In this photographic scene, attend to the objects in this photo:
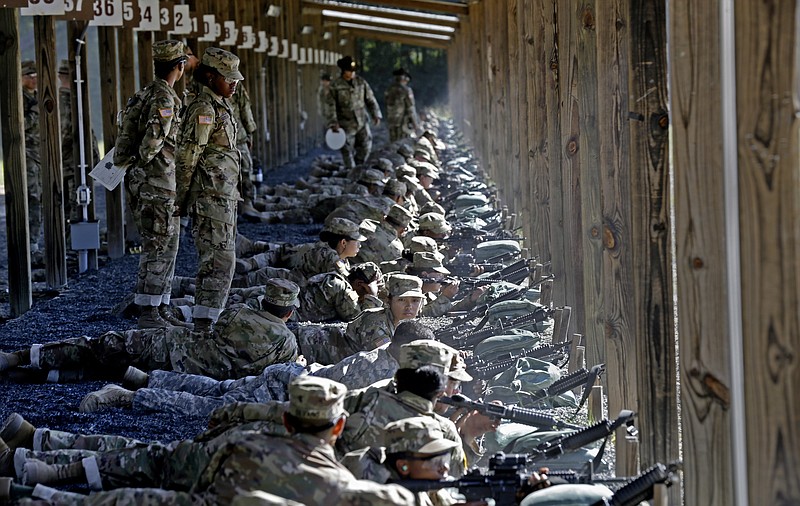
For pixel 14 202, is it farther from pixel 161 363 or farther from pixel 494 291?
pixel 494 291

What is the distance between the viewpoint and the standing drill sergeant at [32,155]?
12.9 m

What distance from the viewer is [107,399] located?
665 centimetres

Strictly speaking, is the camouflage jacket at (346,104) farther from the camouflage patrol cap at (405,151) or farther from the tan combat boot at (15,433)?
the tan combat boot at (15,433)

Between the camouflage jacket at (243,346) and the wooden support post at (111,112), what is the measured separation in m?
5.54

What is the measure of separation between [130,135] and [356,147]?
511 inches

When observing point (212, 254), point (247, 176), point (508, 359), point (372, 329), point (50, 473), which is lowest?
Result: point (50, 473)

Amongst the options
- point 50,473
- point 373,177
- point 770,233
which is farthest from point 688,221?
point 373,177

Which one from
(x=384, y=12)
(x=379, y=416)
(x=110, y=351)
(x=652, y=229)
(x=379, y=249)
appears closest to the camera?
(x=652, y=229)

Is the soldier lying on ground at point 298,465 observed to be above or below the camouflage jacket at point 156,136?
below

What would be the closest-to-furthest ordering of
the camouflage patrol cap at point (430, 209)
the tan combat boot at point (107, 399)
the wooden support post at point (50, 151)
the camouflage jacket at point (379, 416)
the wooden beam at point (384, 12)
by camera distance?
the camouflage jacket at point (379, 416)
the tan combat boot at point (107, 399)
the wooden support post at point (50, 151)
the camouflage patrol cap at point (430, 209)
the wooden beam at point (384, 12)

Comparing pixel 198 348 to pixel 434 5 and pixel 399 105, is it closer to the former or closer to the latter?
pixel 434 5

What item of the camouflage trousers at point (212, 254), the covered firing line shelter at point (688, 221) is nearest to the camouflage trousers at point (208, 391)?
the covered firing line shelter at point (688, 221)

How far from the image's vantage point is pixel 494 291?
8914 millimetres

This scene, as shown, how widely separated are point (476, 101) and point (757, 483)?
1968 cm
